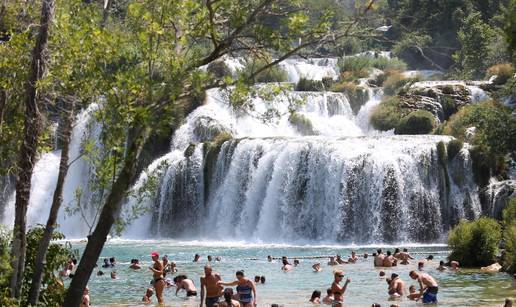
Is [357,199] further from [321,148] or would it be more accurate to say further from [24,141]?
[24,141]

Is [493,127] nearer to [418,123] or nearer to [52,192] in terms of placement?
[418,123]

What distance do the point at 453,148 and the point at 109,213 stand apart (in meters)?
31.6

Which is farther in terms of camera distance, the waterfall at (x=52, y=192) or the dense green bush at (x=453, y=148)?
the waterfall at (x=52, y=192)

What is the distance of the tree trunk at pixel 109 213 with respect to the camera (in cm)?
1030

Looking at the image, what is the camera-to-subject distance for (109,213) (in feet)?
34.2

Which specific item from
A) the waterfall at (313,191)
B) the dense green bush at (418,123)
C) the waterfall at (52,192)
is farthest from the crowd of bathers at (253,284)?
the dense green bush at (418,123)

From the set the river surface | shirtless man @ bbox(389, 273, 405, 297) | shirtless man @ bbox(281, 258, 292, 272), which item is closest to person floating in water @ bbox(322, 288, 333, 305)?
the river surface

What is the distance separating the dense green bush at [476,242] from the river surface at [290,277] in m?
1.07

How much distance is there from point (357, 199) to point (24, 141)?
2927cm

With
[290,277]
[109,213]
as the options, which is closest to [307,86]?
[290,277]

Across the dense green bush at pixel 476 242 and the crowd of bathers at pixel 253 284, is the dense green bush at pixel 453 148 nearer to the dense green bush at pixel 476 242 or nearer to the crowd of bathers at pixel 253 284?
the crowd of bathers at pixel 253 284

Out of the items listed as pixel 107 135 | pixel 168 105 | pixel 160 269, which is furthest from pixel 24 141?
pixel 160 269

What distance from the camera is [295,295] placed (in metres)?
22.8

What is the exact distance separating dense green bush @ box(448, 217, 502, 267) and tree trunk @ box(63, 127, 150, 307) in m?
19.8
